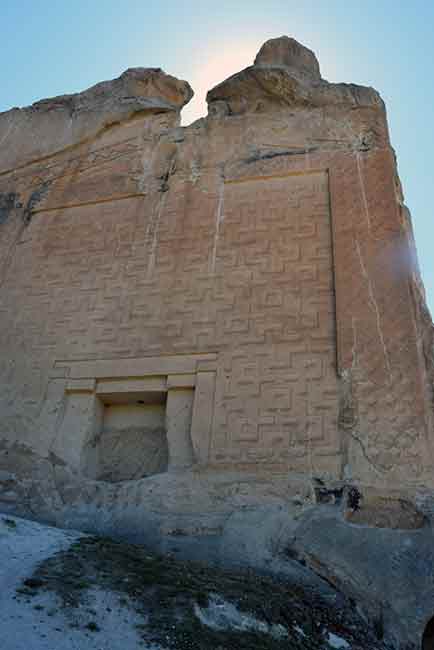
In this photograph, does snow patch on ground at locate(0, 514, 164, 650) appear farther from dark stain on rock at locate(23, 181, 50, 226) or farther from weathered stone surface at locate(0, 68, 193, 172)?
weathered stone surface at locate(0, 68, 193, 172)

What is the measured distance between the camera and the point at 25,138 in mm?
8164

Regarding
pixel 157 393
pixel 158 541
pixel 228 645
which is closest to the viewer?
pixel 228 645

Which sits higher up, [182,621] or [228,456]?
[228,456]

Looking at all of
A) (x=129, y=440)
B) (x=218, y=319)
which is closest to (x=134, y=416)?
(x=129, y=440)

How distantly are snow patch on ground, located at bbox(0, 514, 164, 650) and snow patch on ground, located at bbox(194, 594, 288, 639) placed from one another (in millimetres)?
336

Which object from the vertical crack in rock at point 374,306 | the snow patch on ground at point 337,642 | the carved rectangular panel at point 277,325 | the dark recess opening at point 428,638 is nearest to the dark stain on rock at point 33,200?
the carved rectangular panel at point 277,325

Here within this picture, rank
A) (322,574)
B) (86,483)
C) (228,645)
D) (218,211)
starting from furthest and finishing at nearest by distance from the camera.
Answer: (218,211)
(86,483)
(322,574)
(228,645)

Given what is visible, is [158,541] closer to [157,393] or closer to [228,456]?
[228,456]

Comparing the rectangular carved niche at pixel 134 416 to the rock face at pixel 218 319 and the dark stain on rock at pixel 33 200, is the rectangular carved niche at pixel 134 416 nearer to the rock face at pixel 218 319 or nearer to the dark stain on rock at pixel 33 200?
the rock face at pixel 218 319

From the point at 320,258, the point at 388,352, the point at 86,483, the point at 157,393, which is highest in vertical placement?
the point at 320,258

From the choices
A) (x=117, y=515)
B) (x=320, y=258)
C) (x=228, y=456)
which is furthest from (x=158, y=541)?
(x=320, y=258)

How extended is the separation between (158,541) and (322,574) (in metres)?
1.25

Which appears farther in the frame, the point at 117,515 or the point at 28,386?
the point at 28,386

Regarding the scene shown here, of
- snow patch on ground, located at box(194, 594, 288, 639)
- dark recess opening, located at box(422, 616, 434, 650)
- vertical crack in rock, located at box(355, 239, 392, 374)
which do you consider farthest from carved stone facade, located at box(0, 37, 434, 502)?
snow patch on ground, located at box(194, 594, 288, 639)
